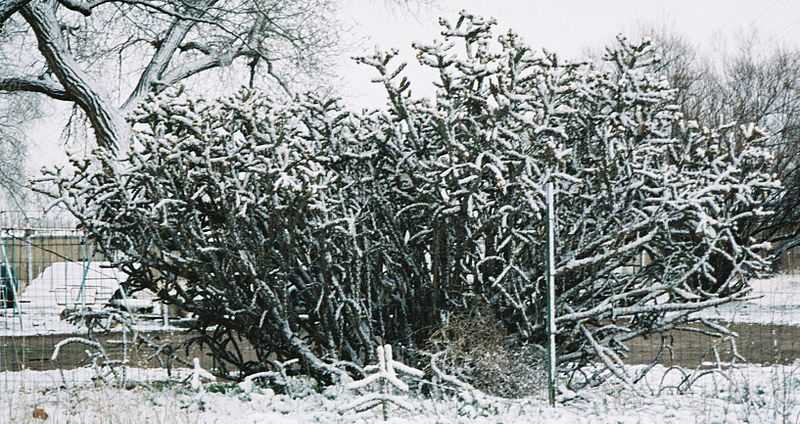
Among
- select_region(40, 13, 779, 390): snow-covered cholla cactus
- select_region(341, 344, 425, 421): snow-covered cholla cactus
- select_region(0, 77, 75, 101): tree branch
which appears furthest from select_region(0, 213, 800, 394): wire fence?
select_region(0, 77, 75, 101): tree branch

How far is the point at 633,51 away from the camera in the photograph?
6.27m

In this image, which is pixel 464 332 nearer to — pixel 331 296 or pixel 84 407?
pixel 331 296

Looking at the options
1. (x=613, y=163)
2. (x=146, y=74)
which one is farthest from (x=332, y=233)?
(x=146, y=74)

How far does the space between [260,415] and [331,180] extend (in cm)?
153

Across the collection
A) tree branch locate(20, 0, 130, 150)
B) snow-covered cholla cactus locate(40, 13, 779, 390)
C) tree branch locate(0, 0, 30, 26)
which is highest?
tree branch locate(20, 0, 130, 150)

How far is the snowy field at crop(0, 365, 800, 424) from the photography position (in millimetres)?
5332

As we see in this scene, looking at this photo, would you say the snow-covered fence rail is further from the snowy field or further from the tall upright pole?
the tall upright pole

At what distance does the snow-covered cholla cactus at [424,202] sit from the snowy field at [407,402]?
367 mm

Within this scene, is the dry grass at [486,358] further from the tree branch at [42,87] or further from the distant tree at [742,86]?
the distant tree at [742,86]

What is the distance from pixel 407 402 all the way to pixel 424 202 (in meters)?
1.49

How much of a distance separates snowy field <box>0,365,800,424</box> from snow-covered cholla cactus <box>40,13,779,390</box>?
367 mm

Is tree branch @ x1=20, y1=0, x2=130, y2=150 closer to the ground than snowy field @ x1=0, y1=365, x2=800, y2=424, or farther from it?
farther from it

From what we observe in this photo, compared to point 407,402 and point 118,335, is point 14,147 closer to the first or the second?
point 118,335

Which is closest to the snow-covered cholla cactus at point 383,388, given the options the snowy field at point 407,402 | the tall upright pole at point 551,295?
the snowy field at point 407,402
